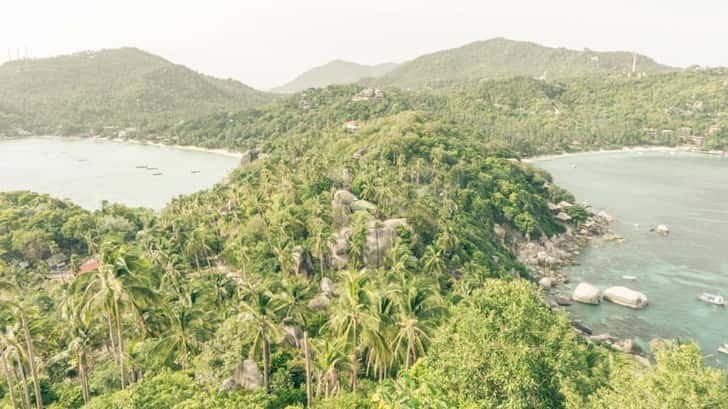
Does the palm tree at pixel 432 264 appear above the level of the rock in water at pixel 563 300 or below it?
above

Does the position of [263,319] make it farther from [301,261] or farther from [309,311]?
[301,261]

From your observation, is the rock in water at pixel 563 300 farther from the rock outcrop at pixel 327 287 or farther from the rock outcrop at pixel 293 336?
the rock outcrop at pixel 293 336

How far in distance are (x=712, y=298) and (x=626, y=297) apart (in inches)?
497

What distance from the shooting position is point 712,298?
210 feet

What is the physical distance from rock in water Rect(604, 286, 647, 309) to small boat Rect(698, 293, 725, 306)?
8041mm

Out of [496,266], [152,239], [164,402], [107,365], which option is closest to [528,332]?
[164,402]

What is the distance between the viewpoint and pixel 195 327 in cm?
3247

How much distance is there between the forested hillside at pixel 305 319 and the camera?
22547mm

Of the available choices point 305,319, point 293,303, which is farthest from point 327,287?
point 293,303

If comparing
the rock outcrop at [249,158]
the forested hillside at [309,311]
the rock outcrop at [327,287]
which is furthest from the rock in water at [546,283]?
the rock outcrop at [249,158]

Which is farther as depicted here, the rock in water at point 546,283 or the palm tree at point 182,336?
the rock in water at point 546,283

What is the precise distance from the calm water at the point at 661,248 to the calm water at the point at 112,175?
101m

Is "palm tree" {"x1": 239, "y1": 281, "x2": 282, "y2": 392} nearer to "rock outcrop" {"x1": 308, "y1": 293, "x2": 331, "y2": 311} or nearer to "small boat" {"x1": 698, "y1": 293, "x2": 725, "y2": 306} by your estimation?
"rock outcrop" {"x1": 308, "y1": 293, "x2": 331, "y2": 311}

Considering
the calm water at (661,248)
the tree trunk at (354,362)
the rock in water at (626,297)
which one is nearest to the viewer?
the tree trunk at (354,362)
